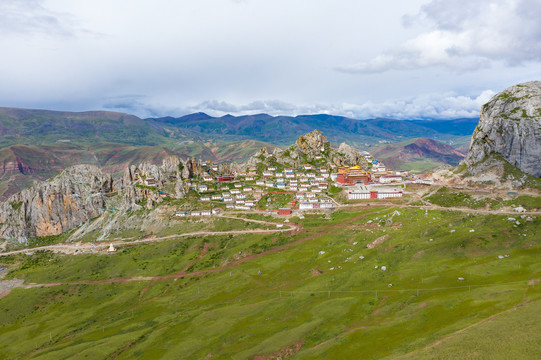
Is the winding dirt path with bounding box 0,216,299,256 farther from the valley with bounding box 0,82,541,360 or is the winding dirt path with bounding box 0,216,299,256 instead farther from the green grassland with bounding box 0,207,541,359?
the green grassland with bounding box 0,207,541,359

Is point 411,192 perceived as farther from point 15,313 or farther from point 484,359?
point 15,313

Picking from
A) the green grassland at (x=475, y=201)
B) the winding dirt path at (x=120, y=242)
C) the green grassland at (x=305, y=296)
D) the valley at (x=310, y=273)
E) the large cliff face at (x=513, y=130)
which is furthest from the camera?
the large cliff face at (x=513, y=130)

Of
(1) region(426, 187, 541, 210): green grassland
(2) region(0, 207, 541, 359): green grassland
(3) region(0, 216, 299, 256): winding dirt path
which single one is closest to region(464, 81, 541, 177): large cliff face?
(1) region(426, 187, 541, 210): green grassland

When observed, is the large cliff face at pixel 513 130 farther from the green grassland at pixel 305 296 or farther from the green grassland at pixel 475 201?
the green grassland at pixel 305 296

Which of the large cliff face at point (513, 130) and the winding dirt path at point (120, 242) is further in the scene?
the large cliff face at point (513, 130)

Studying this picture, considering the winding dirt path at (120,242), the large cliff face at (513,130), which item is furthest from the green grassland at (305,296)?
the large cliff face at (513,130)

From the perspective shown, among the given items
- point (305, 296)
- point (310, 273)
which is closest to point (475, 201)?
point (310, 273)
